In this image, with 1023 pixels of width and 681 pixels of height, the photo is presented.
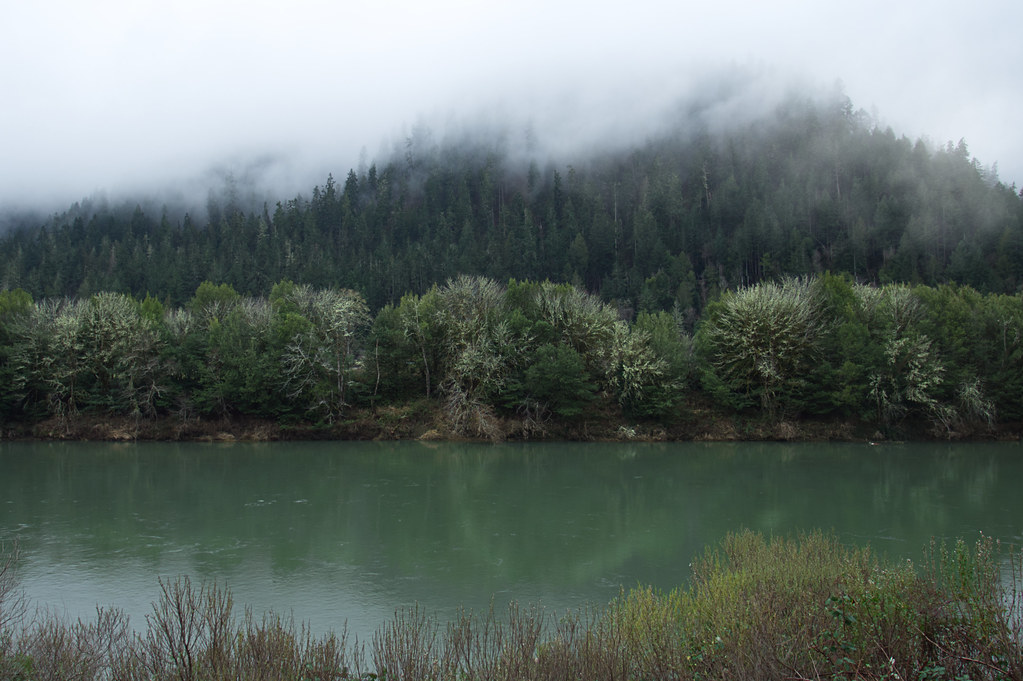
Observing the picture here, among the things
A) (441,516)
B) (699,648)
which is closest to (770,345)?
(441,516)

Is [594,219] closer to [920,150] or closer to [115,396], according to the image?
[920,150]

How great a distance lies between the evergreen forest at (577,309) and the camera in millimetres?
53531

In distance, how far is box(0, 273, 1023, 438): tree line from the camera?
171 feet

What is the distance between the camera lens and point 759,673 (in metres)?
6.68

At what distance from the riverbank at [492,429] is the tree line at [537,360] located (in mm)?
662

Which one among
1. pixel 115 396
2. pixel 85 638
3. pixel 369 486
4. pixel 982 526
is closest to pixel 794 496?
pixel 982 526

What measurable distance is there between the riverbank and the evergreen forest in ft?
2.13

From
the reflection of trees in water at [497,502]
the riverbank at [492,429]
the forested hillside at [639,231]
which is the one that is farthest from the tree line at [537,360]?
the forested hillside at [639,231]

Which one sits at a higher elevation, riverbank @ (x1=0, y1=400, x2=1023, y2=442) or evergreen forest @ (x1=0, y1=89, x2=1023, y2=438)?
evergreen forest @ (x1=0, y1=89, x2=1023, y2=438)

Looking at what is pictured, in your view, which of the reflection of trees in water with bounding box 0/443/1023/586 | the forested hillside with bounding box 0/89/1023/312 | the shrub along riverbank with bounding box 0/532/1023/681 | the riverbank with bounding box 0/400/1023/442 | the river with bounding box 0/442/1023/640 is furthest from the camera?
the forested hillside with bounding box 0/89/1023/312

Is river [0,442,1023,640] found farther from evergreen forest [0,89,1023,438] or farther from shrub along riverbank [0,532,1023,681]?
evergreen forest [0,89,1023,438]

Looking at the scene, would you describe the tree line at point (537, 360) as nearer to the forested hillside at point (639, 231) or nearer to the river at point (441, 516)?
the river at point (441, 516)

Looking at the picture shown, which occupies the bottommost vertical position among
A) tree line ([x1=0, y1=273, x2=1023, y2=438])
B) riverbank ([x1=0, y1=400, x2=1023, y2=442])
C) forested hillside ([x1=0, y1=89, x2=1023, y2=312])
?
riverbank ([x1=0, y1=400, x2=1023, y2=442])

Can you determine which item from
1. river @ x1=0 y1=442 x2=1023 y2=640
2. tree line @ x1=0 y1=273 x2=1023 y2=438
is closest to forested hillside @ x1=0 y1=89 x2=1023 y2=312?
tree line @ x1=0 y1=273 x2=1023 y2=438
